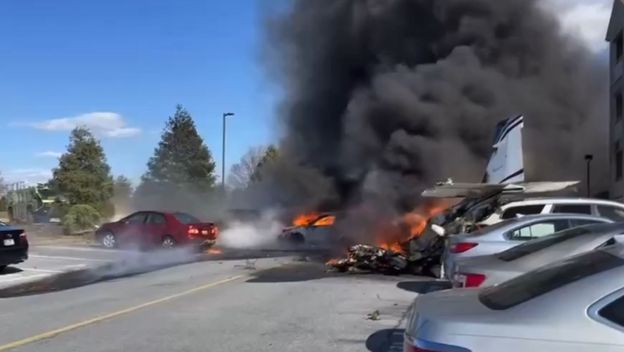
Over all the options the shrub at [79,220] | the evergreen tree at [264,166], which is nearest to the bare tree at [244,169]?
the evergreen tree at [264,166]

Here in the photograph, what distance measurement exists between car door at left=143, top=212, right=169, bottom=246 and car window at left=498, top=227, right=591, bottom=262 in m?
16.3

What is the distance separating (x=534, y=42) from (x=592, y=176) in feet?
33.2

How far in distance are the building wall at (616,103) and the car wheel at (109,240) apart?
2318cm

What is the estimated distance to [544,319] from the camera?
304cm

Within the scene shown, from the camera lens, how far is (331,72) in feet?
101

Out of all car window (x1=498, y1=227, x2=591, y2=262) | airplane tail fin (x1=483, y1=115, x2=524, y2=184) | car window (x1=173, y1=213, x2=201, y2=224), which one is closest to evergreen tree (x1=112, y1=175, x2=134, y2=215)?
car window (x1=173, y1=213, x2=201, y2=224)

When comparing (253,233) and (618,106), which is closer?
(253,233)

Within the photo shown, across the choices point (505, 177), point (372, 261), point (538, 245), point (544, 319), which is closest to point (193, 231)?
point (372, 261)

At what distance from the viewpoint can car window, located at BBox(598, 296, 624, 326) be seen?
2951 mm

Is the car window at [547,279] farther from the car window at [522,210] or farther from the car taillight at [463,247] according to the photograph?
the car window at [522,210]

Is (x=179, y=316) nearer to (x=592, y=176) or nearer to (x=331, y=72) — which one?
(x=331, y=72)

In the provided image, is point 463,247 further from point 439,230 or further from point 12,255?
point 12,255

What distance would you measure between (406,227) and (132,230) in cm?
888

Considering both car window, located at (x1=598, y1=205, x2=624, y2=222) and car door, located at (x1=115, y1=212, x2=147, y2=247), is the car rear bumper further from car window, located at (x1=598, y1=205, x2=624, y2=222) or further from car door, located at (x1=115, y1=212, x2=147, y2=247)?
car window, located at (x1=598, y1=205, x2=624, y2=222)
